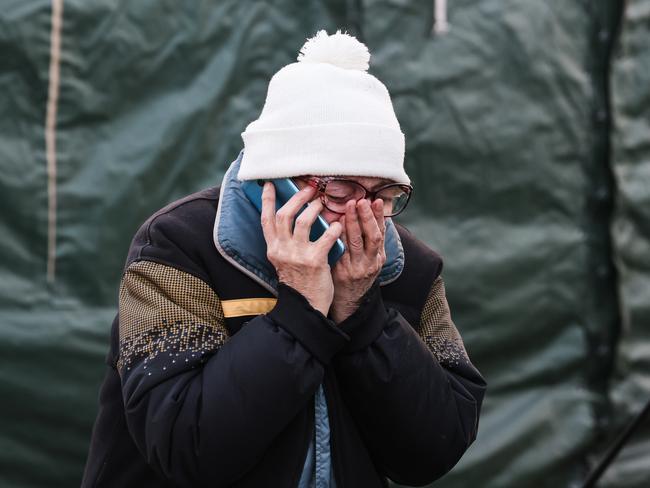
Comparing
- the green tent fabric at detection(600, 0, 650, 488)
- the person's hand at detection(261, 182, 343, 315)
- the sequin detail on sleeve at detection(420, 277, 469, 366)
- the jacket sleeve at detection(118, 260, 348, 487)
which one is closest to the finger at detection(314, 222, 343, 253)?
the person's hand at detection(261, 182, 343, 315)

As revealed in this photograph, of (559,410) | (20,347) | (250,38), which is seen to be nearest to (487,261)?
(559,410)

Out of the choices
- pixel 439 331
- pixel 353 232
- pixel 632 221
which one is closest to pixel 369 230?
pixel 353 232

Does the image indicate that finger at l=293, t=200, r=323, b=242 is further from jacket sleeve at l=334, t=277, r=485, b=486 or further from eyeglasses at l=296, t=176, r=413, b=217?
jacket sleeve at l=334, t=277, r=485, b=486

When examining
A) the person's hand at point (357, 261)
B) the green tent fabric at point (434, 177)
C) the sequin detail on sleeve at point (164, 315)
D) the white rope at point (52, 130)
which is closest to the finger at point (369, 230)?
the person's hand at point (357, 261)

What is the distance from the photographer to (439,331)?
2209mm

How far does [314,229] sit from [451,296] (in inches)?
76.5

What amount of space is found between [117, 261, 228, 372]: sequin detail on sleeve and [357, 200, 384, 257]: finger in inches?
12.4

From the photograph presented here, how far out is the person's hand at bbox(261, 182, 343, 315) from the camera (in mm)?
1932

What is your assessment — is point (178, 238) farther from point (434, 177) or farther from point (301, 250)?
point (434, 177)

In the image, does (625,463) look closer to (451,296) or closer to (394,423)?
(451,296)

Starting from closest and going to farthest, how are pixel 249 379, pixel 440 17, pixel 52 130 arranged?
pixel 249 379, pixel 52 130, pixel 440 17

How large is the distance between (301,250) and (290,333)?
157 millimetres

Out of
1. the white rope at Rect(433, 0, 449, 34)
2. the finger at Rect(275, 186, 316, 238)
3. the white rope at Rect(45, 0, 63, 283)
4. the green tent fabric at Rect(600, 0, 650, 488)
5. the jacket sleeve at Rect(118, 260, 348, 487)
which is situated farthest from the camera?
the green tent fabric at Rect(600, 0, 650, 488)

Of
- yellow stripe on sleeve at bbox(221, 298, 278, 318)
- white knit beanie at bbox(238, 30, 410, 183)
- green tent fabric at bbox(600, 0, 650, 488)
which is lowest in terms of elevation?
green tent fabric at bbox(600, 0, 650, 488)
